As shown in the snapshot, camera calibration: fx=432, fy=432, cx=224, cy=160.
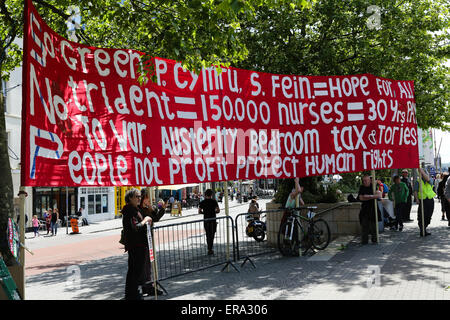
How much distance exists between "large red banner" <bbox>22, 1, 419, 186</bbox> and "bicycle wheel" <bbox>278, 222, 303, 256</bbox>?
4.29ft

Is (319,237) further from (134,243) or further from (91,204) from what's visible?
(91,204)

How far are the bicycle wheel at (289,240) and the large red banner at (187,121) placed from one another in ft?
4.29

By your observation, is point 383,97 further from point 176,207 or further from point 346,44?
point 176,207

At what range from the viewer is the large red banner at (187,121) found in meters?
5.18

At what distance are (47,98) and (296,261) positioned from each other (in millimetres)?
6640

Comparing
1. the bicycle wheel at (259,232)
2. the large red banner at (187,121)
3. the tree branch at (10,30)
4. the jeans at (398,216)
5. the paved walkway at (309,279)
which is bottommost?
the paved walkway at (309,279)

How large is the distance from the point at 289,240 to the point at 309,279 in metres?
2.31

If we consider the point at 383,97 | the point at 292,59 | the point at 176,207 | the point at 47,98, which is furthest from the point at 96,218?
the point at 47,98

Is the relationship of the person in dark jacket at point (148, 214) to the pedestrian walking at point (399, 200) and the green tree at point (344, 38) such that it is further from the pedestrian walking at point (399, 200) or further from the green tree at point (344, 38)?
the pedestrian walking at point (399, 200)

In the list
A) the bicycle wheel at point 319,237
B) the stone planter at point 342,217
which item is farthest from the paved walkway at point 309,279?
the stone planter at point 342,217

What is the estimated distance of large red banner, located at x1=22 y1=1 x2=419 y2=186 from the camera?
17.0ft

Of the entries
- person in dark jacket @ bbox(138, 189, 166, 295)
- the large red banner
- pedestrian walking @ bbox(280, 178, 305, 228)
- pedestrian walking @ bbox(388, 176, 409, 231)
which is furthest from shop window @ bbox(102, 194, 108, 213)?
person in dark jacket @ bbox(138, 189, 166, 295)

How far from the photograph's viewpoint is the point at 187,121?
25.7 feet
